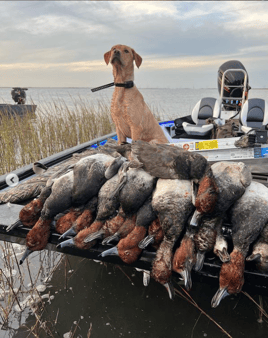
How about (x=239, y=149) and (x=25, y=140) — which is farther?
(x=25, y=140)

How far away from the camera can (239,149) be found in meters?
3.37

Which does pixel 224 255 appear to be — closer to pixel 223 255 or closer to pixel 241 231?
pixel 223 255

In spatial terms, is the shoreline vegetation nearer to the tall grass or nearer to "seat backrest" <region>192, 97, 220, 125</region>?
the tall grass

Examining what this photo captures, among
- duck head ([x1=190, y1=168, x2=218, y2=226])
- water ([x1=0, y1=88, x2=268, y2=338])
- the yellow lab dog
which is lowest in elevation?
water ([x1=0, y1=88, x2=268, y2=338])

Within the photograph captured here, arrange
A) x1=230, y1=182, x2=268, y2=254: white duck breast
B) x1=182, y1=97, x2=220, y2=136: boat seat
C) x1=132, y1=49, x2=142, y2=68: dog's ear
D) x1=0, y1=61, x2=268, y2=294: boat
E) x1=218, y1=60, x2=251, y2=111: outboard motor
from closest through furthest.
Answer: x1=230, y1=182, x2=268, y2=254: white duck breast → x1=0, y1=61, x2=268, y2=294: boat → x1=132, y1=49, x2=142, y2=68: dog's ear → x1=218, y1=60, x2=251, y2=111: outboard motor → x1=182, y1=97, x2=220, y2=136: boat seat

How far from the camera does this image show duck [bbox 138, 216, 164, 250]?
64.6 inches

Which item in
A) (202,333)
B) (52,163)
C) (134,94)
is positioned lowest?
(202,333)

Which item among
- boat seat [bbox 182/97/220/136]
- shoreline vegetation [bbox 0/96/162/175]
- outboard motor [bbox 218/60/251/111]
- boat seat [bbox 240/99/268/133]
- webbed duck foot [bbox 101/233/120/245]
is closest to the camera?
webbed duck foot [bbox 101/233/120/245]

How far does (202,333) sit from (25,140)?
5.71m

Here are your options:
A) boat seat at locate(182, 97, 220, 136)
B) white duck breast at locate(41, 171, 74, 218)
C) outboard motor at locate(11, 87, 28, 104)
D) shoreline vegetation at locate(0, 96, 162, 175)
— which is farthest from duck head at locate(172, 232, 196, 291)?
outboard motor at locate(11, 87, 28, 104)

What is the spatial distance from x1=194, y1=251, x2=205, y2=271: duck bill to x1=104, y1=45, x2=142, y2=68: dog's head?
235 cm

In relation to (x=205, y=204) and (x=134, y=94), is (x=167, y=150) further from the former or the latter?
(x=134, y=94)

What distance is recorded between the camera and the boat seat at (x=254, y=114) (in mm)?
4441

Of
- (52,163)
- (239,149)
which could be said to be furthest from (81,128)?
(239,149)
